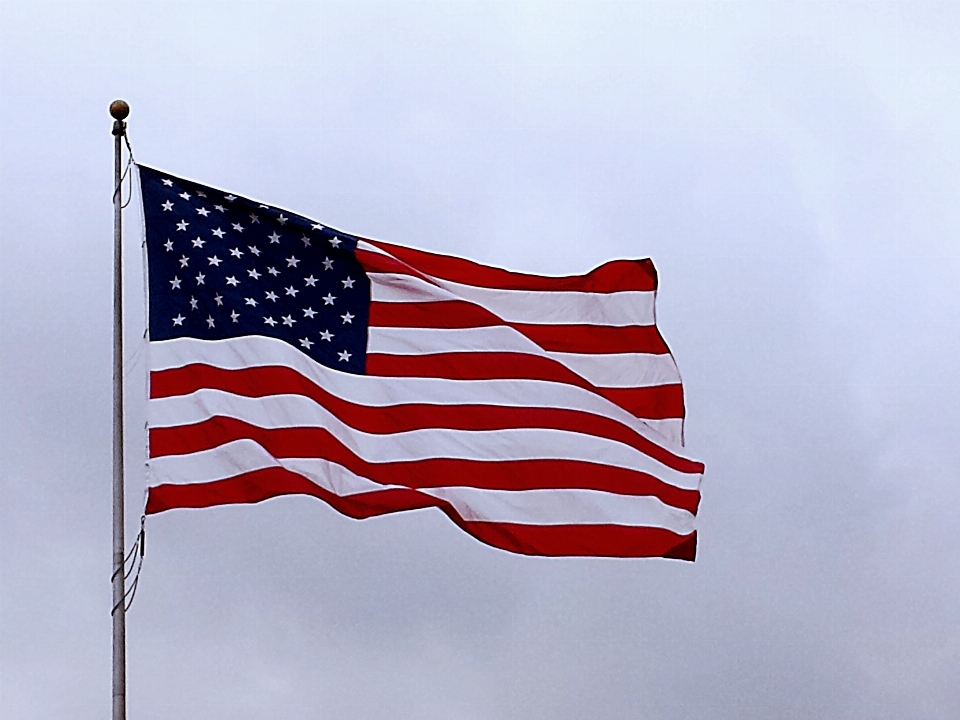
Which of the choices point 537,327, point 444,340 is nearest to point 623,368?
point 537,327

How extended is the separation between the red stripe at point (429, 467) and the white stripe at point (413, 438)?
3.6 inches

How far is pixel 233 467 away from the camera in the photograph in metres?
26.1

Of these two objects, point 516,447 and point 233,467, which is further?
point 516,447

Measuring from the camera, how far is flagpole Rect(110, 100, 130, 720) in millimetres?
24562

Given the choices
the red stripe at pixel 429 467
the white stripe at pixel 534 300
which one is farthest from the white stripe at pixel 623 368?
the red stripe at pixel 429 467

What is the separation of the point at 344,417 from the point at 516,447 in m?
2.64

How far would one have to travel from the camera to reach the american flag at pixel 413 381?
2675 centimetres

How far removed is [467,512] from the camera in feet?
89.8

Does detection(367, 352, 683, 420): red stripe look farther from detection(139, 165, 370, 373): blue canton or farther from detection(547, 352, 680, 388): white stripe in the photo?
detection(139, 165, 370, 373): blue canton

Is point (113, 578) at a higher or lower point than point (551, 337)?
lower

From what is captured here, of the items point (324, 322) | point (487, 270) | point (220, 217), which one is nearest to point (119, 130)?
point (220, 217)

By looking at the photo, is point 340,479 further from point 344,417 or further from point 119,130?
point 119,130

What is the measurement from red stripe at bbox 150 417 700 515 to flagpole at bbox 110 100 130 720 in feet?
1.91

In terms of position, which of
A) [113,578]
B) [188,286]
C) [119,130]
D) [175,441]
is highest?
[119,130]
